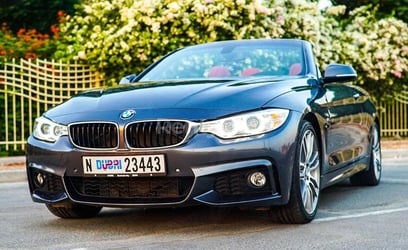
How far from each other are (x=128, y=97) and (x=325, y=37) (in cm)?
1101

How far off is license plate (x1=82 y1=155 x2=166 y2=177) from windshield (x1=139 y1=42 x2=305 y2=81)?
58.8 inches

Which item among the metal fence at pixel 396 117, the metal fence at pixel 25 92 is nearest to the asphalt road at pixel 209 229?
the metal fence at pixel 25 92

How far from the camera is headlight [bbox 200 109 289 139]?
488 cm

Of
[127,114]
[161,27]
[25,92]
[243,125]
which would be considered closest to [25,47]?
[25,92]

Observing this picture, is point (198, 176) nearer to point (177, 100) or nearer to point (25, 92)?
point (177, 100)

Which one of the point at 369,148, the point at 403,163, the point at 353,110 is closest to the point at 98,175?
the point at 353,110

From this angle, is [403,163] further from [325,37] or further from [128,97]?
[128,97]

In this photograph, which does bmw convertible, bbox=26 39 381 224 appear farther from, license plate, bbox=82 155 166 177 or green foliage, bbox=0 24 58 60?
green foliage, bbox=0 24 58 60

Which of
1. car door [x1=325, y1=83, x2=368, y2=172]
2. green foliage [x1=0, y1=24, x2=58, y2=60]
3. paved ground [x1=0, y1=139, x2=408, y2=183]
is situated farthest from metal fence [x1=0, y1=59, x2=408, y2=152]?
car door [x1=325, y1=83, x2=368, y2=172]

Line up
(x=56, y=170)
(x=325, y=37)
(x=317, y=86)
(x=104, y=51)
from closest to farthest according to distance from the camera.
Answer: (x=56, y=170)
(x=317, y=86)
(x=104, y=51)
(x=325, y=37)

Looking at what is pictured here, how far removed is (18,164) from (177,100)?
6231mm

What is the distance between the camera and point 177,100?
507cm

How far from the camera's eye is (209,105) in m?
4.99

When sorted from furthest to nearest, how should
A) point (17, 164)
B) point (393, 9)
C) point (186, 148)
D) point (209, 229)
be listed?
point (393, 9) < point (17, 164) < point (209, 229) < point (186, 148)
